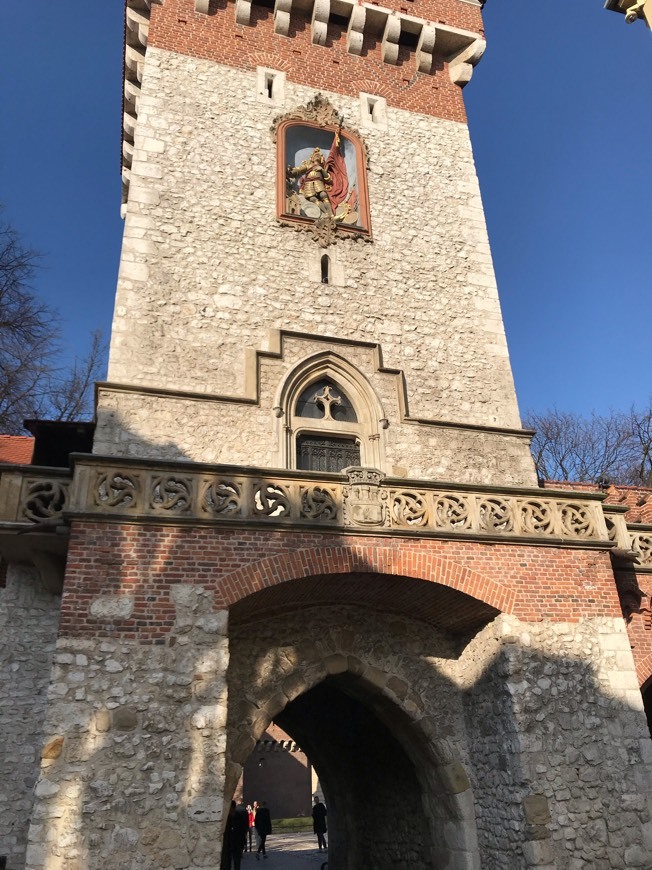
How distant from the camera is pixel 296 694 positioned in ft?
30.5

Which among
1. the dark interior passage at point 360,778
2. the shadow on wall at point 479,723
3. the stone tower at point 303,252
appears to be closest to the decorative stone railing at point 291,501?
the shadow on wall at point 479,723

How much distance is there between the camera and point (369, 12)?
51.3ft

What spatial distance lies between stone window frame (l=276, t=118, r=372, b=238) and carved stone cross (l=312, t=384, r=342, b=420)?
3.53 m

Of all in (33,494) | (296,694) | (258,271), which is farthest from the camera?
(258,271)

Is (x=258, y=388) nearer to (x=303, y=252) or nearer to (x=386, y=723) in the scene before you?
(x=303, y=252)

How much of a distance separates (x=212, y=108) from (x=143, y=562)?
965 centimetres

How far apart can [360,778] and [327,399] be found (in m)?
6.95

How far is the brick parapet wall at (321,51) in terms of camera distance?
47.2 ft

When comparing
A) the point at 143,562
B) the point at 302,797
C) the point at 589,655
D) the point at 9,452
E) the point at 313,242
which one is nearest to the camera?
the point at 143,562

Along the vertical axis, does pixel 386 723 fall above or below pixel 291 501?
below

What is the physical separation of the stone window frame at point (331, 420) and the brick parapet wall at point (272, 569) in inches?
86.4

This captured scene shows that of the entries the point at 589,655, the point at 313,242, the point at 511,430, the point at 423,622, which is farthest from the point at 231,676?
the point at 313,242

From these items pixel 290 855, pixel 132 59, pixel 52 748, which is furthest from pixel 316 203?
pixel 290 855

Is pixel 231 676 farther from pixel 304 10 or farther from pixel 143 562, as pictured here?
pixel 304 10
